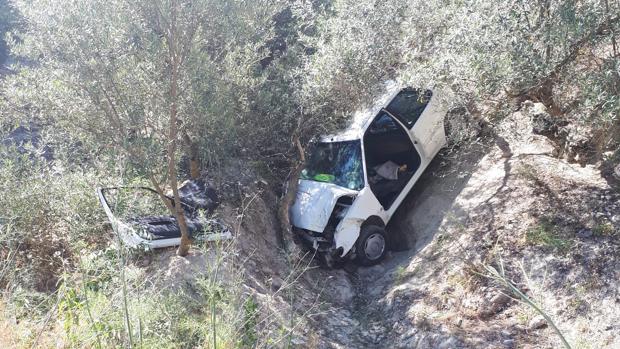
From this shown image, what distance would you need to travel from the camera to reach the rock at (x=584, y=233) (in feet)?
17.4

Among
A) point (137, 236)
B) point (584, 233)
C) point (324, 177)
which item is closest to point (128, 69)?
point (137, 236)

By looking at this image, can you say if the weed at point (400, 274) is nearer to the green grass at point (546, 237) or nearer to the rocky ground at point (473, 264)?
the rocky ground at point (473, 264)

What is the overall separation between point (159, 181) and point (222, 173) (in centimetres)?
161

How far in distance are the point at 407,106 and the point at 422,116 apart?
11.8 inches

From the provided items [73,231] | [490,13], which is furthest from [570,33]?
[73,231]

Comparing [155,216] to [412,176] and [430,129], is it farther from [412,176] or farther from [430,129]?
[430,129]

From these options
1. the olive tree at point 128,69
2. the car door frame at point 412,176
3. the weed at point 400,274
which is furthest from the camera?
the car door frame at point 412,176

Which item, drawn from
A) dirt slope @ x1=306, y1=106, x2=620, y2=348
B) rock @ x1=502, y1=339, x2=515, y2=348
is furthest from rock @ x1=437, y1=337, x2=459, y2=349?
rock @ x1=502, y1=339, x2=515, y2=348

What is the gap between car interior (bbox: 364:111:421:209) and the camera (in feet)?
23.7

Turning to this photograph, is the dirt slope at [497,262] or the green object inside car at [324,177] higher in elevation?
the green object inside car at [324,177]

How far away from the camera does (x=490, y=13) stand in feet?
16.8

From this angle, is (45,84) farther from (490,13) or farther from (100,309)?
(490,13)

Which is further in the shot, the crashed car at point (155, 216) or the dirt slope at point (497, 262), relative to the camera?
the crashed car at point (155, 216)

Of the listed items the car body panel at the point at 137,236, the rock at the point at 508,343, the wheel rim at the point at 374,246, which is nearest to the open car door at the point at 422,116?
the wheel rim at the point at 374,246
